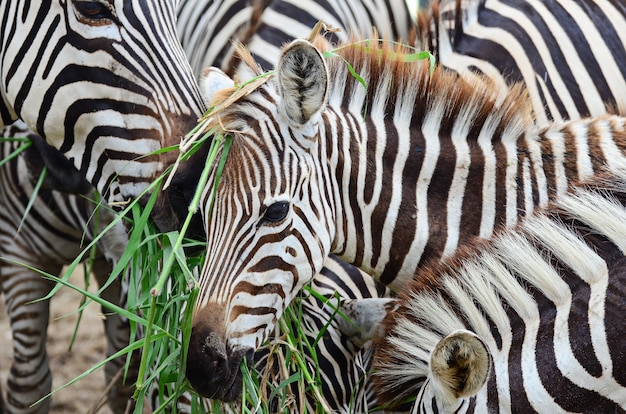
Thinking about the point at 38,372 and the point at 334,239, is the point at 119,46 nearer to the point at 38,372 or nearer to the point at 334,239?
the point at 334,239

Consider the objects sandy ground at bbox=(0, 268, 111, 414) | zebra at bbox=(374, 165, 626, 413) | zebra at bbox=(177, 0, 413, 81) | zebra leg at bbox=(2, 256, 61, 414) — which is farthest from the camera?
sandy ground at bbox=(0, 268, 111, 414)

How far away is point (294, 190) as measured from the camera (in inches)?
144

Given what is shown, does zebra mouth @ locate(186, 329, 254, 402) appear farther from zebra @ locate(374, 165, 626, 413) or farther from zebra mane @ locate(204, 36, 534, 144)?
zebra mane @ locate(204, 36, 534, 144)

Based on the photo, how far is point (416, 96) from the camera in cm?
403

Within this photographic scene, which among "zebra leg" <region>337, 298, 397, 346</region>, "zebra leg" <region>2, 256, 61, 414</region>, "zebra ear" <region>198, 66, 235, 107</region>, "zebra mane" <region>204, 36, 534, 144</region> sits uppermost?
"zebra mane" <region>204, 36, 534, 144</region>

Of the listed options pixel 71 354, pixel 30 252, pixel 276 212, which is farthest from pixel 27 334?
pixel 276 212

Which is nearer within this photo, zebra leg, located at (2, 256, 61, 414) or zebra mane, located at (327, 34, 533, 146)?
zebra mane, located at (327, 34, 533, 146)

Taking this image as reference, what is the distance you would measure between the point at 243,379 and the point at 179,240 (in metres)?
0.64

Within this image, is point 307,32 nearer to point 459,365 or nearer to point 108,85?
point 108,85

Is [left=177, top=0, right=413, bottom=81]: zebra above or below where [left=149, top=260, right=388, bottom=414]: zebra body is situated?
above

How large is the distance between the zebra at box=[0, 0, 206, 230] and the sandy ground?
3739mm

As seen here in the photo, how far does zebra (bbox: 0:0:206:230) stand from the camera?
4039 mm

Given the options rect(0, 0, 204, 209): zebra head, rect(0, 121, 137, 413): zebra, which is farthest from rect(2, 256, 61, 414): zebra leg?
rect(0, 0, 204, 209): zebra head

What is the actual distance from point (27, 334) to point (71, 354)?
199 centimetres
